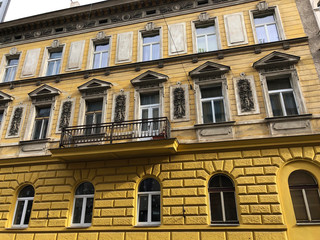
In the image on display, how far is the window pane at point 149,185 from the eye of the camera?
8.70 meters

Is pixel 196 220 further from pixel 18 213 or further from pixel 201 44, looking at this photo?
pixel 201 44

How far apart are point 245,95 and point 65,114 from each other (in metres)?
7.93

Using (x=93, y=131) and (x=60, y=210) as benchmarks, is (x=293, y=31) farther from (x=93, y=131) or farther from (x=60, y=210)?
(x=60, y=210)

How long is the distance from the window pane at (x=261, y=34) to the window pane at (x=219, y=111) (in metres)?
3.42

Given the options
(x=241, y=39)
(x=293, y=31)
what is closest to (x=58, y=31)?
(x=241, y=39)

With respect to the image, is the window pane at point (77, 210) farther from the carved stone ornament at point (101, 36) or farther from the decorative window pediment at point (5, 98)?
the carved stone ornament at point (101, 36)

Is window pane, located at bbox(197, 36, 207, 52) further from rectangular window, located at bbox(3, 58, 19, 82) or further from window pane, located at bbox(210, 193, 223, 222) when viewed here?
rectangular window, located at bbox(3, 58, 19, 82)

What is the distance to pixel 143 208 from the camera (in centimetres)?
852

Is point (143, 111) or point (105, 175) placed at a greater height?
point (143, 111)

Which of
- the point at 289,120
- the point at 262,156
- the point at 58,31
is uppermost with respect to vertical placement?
the point at 58,31

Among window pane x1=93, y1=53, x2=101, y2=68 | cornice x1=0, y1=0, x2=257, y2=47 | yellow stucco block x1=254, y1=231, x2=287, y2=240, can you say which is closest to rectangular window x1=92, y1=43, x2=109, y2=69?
window pane x1=93, y1=53, x2=101, y2=68

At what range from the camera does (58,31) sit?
13.2 meters

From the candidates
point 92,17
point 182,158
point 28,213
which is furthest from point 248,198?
point 92,17

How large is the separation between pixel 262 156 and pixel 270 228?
90.5 inches
